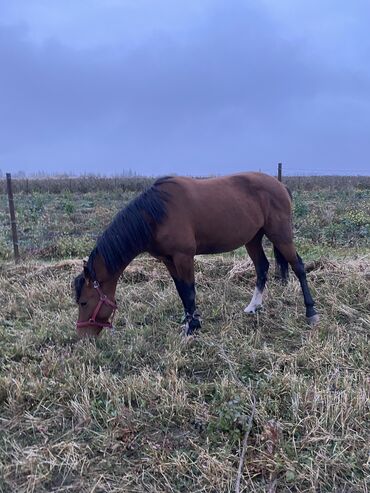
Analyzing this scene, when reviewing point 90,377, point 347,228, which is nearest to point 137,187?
point 347,228

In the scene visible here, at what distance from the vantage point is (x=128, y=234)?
185 inches

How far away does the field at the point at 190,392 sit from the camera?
9.73 ft

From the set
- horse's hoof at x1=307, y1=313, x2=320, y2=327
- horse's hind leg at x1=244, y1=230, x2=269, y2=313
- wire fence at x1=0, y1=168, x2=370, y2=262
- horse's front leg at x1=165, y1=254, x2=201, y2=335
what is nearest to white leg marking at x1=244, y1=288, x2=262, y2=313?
horse's hind leg at x1=244, y1=230, x2=269, y2=313

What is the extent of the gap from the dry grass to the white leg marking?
0.10m

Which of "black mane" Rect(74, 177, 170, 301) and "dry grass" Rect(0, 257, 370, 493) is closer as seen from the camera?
"dry grass" Rect(0, 257, 370, 493)

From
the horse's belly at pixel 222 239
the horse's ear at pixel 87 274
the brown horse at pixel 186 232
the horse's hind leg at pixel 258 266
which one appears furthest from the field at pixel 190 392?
the horse's belly at pixel 222 239

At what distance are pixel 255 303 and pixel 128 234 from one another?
179 cm

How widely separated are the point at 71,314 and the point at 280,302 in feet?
7.93

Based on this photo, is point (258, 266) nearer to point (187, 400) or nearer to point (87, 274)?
point (87, 274)

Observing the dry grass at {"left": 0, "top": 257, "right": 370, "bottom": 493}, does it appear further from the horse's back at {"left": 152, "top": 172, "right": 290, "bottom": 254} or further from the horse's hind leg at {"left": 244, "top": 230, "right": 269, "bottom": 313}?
the horse's back at {"left": 152, "top": 172, "right": 290, "bottom": 254}

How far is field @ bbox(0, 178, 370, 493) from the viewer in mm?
2965

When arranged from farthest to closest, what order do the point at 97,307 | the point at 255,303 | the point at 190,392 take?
the point at 255,303 < the point at 97,307 < the point at 190,392

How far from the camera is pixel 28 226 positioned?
12312 millimetres

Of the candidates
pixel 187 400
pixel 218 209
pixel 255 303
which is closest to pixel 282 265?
pixel 255 303
